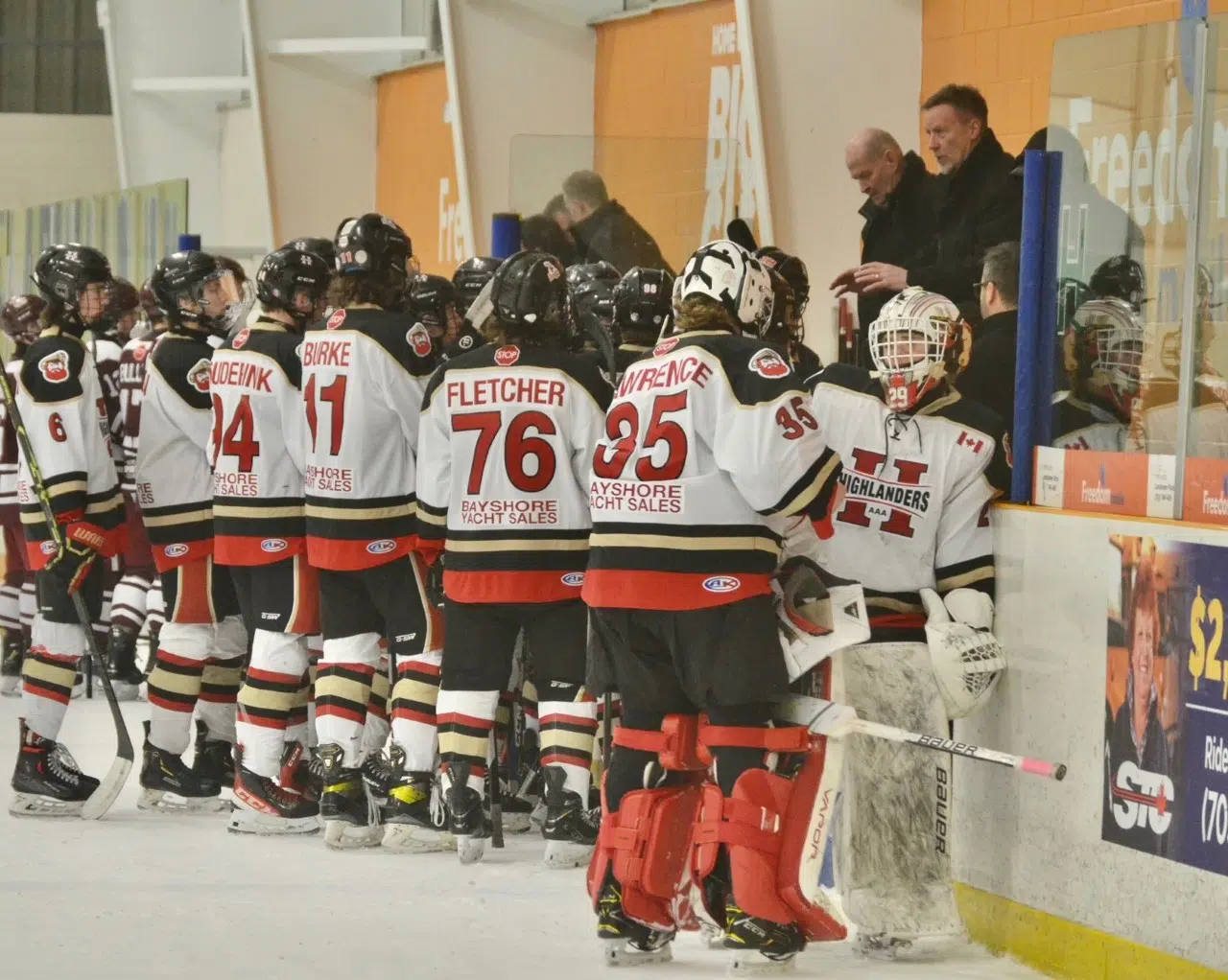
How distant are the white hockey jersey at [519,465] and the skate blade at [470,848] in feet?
2.06

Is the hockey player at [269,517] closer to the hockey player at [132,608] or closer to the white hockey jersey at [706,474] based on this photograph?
the white hockey jersey at [706,474]

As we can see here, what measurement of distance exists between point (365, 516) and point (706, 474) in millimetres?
1630

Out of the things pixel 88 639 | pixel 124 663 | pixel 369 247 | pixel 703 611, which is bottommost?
pixel 124 663

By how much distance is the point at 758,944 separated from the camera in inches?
154

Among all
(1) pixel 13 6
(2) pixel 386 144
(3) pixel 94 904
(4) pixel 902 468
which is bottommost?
(3) pixel 94 904

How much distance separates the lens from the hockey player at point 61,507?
18.7 feet

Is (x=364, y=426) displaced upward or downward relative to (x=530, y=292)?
downward

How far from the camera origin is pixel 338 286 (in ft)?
17.8

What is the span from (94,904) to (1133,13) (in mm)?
4318

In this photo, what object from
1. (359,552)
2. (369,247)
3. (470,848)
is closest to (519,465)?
(359,552)

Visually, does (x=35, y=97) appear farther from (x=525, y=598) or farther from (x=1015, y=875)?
(x=1015, y=875)

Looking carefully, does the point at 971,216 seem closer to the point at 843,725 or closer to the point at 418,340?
the point at 418,340

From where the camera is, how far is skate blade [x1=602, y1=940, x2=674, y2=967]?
13.4ft

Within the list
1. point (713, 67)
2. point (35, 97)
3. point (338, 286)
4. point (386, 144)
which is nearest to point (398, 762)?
point (338, 286)
